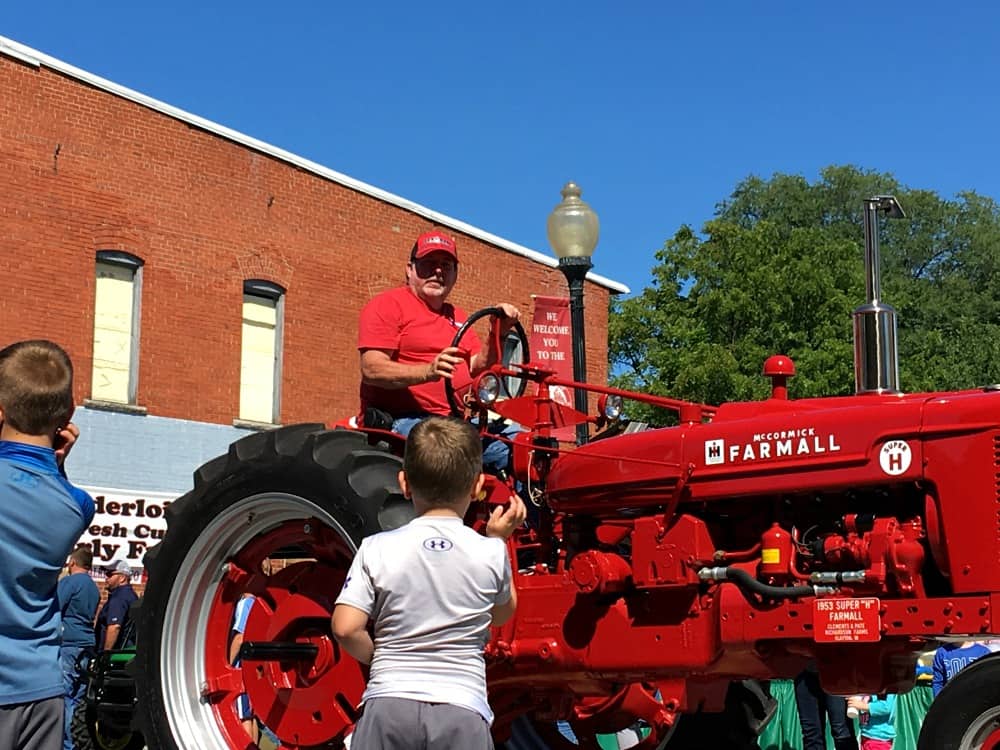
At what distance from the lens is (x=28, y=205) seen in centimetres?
1920

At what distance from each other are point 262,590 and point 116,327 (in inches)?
586

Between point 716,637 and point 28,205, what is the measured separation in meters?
16.4

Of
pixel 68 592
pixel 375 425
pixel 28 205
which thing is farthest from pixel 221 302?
pixel 375 425

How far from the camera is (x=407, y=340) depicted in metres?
6.13

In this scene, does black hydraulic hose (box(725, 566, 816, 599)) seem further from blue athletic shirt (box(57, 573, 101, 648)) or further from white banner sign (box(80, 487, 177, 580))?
white banner sign (box(80, 487, 177, 580))

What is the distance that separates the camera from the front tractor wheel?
549cm

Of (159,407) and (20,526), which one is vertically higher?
(159,407)

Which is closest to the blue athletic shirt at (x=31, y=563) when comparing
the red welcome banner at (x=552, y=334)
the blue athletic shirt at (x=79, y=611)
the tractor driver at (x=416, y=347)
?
the tractor driver at (x=416, y=347)

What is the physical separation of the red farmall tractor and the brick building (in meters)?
13.9

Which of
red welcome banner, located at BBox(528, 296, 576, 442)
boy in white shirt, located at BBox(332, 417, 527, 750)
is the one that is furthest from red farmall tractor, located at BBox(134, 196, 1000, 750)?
red welcome banner, located at BBox(528, 296, 576, 442)

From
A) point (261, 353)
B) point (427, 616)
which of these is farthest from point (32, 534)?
point (261, 353)

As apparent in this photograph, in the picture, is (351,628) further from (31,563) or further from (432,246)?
(432,246)

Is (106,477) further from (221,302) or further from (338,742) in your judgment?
(338,742)

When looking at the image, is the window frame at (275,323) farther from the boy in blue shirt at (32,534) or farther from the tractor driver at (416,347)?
the boy in blue shirt at (32,534)
